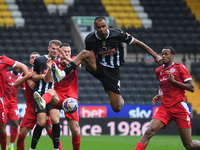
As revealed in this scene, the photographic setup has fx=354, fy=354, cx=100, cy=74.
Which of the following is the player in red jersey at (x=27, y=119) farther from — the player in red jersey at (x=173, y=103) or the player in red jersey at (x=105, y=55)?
the player in red jersey at (x=173, y=103)

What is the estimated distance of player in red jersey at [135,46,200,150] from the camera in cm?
609

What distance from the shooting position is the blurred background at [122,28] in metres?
15.9

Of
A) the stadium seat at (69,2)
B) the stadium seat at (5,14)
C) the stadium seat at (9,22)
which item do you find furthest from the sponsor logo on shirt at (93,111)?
the stadium seat at (69,2)

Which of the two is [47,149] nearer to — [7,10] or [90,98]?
[90,98]

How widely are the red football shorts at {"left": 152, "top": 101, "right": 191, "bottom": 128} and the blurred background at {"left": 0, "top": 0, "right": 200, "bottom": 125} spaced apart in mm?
8189

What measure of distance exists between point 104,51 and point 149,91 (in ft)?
32.6

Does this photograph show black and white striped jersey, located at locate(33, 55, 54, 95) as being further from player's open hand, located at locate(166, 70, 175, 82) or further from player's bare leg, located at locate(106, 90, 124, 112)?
player's open hand, located at locate(166, 70, 175, 82)

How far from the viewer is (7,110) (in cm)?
881

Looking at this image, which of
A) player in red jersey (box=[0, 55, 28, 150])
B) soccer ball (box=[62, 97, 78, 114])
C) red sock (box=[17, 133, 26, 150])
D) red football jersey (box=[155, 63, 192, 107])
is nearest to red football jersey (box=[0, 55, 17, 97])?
player in red jersey (box=[0, 55, 28, 150])

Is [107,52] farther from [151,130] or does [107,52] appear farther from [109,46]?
[151,130]

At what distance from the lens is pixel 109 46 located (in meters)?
5.92

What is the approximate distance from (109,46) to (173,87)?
4.70 ft

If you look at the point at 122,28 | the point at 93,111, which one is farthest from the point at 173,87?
the point at 122,28

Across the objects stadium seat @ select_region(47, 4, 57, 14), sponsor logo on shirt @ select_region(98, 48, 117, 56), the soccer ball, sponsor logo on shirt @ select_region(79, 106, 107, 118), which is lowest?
sponsor logo on shirt @ select_region(79, 106, 107, 118)
